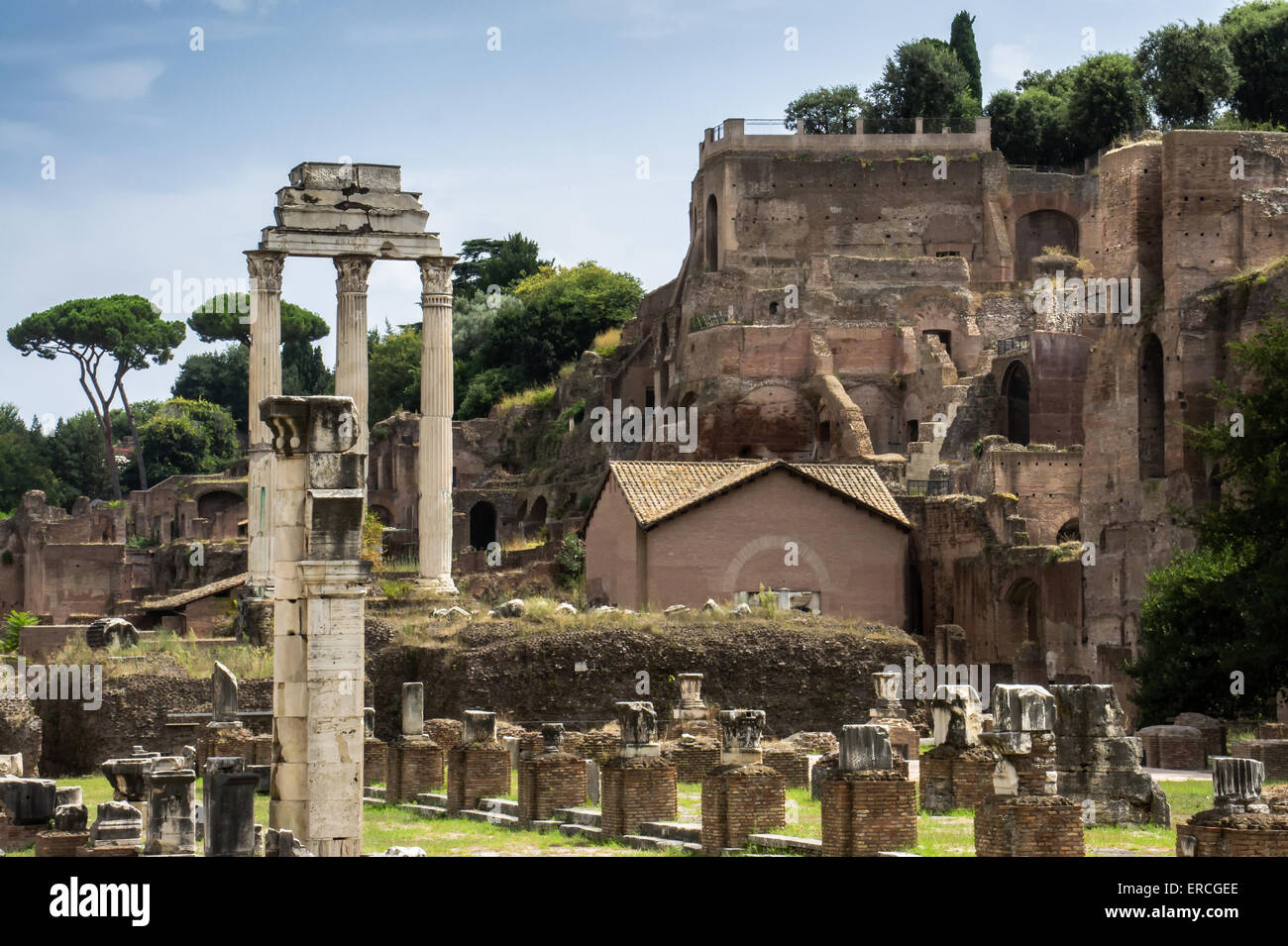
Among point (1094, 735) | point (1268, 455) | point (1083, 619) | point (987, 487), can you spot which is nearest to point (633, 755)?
point (1094, 735)

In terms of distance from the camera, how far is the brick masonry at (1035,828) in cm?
1496

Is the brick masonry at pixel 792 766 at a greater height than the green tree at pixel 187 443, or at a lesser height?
lesser

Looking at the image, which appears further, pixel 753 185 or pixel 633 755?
pixel 753 185

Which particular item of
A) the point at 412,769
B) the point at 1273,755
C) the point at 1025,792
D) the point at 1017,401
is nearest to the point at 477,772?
the point at 412,769

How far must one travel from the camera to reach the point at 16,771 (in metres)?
21.5

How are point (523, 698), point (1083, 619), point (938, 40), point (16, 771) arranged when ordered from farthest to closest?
point (938, 40)
point (1083, 619)
point (523, 698)
point (16, 771)

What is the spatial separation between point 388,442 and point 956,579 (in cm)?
3322

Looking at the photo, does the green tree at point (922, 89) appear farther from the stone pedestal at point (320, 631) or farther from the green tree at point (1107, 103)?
the stone pedestal at point (320, 631)

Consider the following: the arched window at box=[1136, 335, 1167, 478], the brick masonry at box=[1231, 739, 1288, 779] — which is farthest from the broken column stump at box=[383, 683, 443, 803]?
the arched window at box=[1136, 335, 1167, 478]

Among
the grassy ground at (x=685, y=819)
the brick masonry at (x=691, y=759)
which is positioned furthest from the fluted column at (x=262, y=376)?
the brick masonry at (x=691, y=759)

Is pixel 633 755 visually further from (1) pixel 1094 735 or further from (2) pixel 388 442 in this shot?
(2) pixel 388 442

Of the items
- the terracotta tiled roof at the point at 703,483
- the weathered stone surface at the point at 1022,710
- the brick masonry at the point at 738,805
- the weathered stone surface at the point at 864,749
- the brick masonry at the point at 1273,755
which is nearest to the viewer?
the weathered stone surface at the point at 864,749

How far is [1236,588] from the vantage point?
101ft

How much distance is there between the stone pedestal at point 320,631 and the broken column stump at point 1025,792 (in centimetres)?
463
